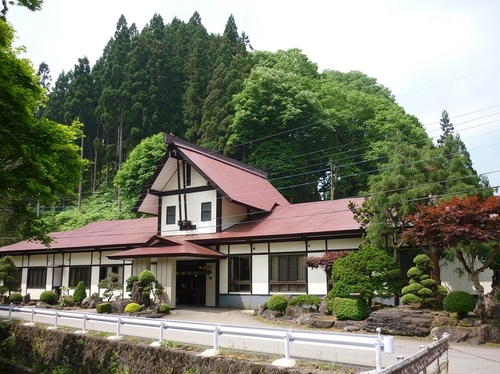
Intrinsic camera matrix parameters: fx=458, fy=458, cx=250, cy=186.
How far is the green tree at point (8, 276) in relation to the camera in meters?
29.3

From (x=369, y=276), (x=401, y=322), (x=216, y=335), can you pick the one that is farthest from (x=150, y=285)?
(x=216, y=335)

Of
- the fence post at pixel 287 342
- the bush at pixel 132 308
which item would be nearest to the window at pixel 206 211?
the bush at pixel 132 308

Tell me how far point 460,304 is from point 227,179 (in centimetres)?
1648

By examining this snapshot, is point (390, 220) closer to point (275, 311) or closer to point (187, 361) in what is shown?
point (275, 311)

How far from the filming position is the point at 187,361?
10.3 metres

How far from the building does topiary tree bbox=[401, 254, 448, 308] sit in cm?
387

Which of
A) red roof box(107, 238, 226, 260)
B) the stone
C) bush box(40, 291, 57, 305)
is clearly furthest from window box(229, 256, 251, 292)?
bush box(40, 291, 57, 305)

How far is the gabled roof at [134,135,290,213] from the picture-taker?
26688 mm

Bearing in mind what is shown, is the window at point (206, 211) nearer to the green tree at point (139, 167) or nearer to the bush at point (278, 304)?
the bush at point (278, 304)

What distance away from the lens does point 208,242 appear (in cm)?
2528

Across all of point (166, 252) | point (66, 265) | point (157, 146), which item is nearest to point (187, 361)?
point (166, 252)

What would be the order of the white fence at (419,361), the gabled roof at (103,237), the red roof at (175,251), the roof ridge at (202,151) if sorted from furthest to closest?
the gabled roof at (103,237), the roof ridge at (202,151), the red roof at (175,251), the white fence at (419,361)

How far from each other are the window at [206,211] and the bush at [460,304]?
580 inches

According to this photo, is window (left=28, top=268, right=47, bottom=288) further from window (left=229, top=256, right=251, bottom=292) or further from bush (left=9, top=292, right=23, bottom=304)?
window (left=229, top=256, right=251, bottom=292)
